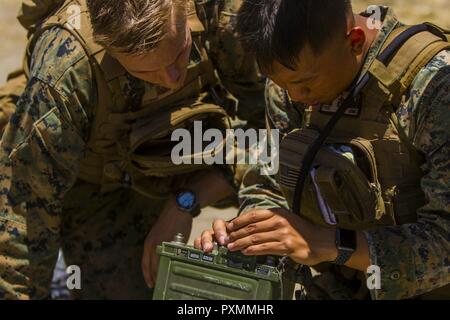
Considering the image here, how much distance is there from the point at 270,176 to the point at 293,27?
92 cm

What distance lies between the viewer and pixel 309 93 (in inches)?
136

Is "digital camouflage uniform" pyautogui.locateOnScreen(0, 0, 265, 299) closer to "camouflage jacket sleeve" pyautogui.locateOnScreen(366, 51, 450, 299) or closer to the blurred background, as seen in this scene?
"camouflage jacket sleeve" pyautogui.locateOnScreen(366, 51, 450, 299)

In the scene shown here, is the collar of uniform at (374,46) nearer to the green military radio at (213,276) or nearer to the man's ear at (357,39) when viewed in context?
the man's ear at (357,39)

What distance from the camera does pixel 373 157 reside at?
3475mm

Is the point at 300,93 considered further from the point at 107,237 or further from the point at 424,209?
the point at 107,237

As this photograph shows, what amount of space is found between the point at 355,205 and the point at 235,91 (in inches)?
42.7

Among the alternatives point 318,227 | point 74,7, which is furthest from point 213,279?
point 74,7

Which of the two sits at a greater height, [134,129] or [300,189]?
[134,129]

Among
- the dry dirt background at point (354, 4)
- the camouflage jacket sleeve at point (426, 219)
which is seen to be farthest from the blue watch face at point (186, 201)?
the dry dirt background at point (354, 4)

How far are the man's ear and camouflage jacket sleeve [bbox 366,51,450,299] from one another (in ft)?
0.79

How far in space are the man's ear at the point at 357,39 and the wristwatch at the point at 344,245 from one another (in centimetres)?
63

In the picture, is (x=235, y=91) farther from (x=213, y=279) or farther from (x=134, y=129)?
(x=213, y=279)

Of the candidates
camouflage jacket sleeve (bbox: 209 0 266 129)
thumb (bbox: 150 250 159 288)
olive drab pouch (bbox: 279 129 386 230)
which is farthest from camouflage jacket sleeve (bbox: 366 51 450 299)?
thumb (bbox: 150 250 159 288)

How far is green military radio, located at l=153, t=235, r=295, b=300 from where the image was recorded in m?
3.27
